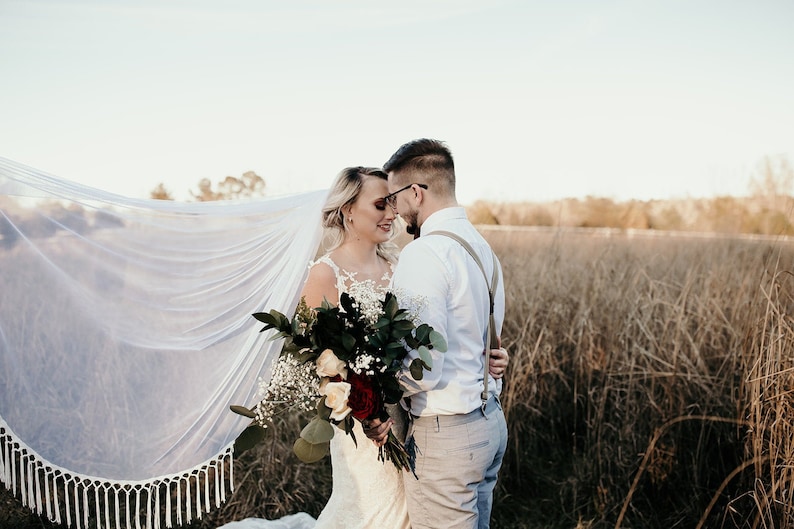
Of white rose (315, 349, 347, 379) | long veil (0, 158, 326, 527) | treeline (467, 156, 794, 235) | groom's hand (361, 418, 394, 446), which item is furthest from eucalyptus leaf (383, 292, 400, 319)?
treeline (467, 156, 794, 235)

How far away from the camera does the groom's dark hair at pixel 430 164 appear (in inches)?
101

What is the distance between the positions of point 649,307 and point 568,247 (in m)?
1.91

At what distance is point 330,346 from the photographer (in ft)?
7.01

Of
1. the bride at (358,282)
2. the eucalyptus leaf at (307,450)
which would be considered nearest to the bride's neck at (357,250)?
the bride at (358,282)

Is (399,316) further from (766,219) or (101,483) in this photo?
(766,219)

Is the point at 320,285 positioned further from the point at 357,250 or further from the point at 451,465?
the point at 451,465

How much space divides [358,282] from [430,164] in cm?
72

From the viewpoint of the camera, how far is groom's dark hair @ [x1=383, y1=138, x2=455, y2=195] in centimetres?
257

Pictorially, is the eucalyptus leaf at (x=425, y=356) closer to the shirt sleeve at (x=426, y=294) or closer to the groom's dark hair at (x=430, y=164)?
the shirt sleeve at (x=426, y=294)

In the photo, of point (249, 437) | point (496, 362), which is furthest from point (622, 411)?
point (249, 437)

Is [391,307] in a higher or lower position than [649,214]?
lower

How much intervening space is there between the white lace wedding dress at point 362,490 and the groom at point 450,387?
0.40 meters

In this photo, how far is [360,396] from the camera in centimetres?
214

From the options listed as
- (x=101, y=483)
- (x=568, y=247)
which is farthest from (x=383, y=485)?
(x=568, y=247)
